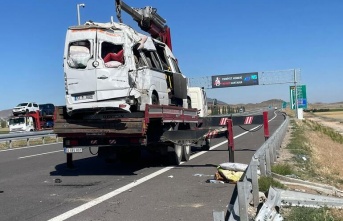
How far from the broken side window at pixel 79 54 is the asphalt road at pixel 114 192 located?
109 inches

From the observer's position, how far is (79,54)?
1103 cm

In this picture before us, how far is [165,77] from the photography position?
44.0ft

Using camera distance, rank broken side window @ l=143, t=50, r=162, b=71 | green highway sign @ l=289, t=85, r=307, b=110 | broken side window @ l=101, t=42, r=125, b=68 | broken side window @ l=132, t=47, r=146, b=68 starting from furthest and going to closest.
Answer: green highway sign @ l=289, t=85, r=307, b=110
broken side window @ l=143, t=50, r=162, b=71
broken side window @ l=132, t=47, r=146, b=68
broken side window @ l=101, t=42, r=125, b=68

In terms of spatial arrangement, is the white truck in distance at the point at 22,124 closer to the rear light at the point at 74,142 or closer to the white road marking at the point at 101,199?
the rear light at the point at 74,142

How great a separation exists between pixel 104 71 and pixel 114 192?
3.06 meters

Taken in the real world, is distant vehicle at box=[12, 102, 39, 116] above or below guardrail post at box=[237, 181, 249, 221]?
above

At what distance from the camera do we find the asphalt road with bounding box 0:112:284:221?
7344 millimetres

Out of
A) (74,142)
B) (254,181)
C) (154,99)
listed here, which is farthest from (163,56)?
(254,181)

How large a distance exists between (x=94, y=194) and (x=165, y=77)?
5245 millimetres

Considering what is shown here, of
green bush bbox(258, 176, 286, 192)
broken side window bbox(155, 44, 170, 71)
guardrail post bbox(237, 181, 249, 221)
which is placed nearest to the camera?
guardrail post bbox(237, 181, 249, 221)

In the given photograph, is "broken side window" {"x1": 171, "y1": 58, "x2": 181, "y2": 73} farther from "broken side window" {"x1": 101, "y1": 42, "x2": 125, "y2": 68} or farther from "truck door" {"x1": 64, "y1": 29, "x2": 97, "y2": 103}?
"truck door" {"x1": 64, "y1": 29, "x2": 97, "y2": 103}

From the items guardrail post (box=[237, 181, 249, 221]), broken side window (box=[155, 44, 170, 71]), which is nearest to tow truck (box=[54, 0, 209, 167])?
broken side window (box=[155, 44, 170, 71])

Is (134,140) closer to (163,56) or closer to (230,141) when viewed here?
(230,141)

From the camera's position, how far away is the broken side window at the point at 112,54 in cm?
1097
